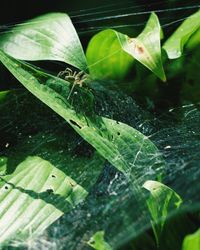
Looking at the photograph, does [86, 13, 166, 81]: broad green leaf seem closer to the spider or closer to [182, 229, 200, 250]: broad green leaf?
the spider

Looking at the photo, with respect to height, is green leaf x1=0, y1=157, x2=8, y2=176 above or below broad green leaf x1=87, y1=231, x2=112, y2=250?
above

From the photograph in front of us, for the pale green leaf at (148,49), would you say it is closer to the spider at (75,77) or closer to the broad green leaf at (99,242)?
the spider at (75,77)

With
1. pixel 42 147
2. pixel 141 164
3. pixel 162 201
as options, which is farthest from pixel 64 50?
pixel 162 201

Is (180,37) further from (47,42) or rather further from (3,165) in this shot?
(3,165)

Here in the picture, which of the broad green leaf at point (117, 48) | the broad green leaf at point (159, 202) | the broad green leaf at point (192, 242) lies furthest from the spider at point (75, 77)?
the broad green leaf at point (192, 242)

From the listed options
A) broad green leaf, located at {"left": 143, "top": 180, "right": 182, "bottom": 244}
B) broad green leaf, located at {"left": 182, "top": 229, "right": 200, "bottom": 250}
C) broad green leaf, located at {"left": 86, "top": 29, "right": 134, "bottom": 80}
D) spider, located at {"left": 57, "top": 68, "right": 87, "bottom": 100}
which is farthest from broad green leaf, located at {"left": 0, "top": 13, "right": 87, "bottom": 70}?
broad green leaf, located at {"left": 182, "top": 229, "right": 200, "bottom": 250}

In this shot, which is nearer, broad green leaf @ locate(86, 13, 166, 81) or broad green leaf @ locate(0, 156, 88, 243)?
broad green leaf @ locate(0, 156, 88, 243)

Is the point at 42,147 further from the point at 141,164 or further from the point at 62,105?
the point at 141,164
